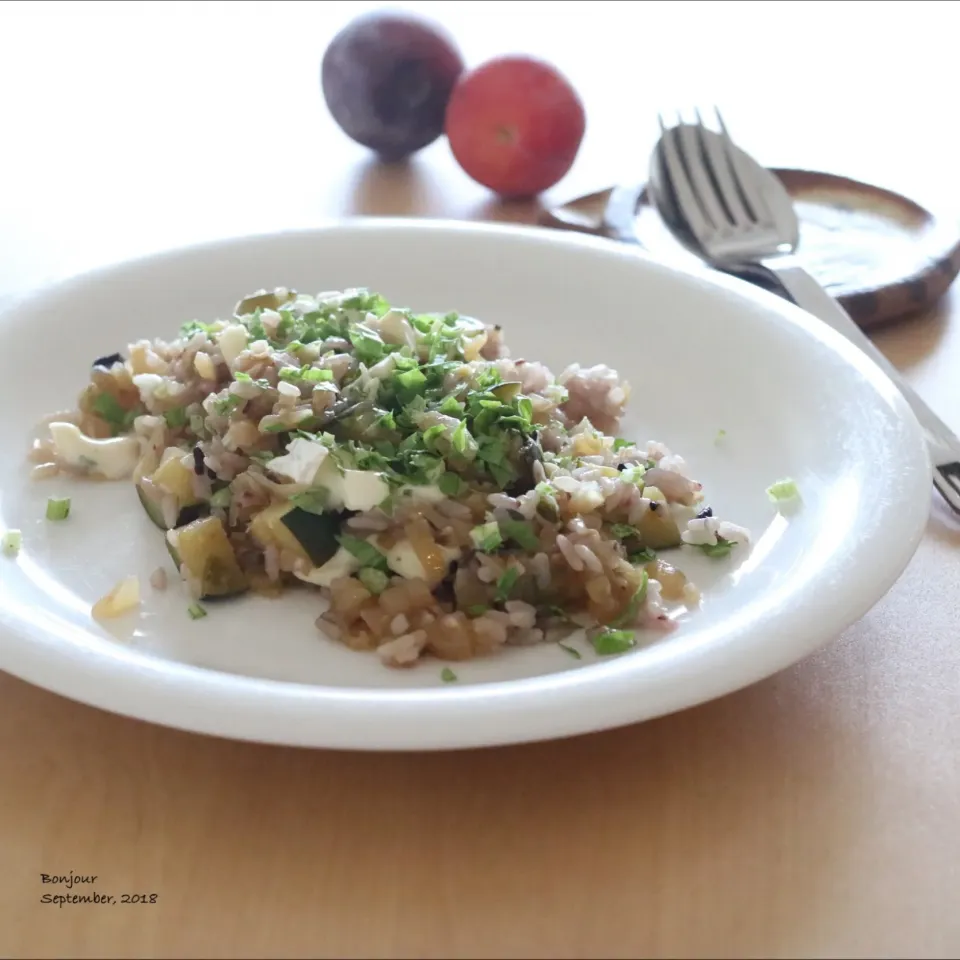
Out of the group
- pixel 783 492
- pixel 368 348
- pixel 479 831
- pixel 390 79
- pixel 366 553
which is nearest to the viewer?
pixel 479 831

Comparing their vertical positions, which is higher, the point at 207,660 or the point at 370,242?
the point at 370,242

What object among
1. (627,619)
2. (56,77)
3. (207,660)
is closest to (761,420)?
(627,619)

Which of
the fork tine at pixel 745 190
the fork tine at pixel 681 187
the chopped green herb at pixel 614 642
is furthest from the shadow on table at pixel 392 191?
the chopped green herb at pixel 614 642

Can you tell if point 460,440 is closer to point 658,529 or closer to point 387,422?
point 387,422

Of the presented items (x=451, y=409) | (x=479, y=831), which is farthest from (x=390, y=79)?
(x=479, y=831)

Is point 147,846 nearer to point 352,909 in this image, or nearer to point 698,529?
point 352,909
